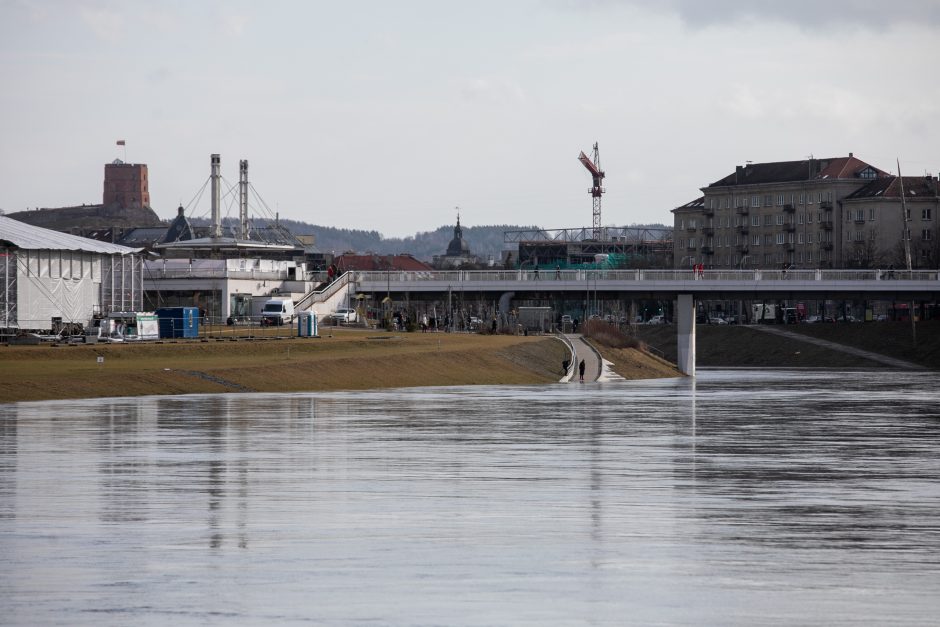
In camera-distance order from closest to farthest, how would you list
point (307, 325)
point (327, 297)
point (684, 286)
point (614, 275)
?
1. point (307, 325)
2. point (684, 286)
3. point (327, 297)
4. point (614, 275)

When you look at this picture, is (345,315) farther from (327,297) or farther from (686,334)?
(686,334)

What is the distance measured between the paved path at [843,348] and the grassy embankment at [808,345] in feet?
2.69

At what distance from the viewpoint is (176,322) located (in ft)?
339

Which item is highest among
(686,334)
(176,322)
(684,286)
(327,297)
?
(684,286)

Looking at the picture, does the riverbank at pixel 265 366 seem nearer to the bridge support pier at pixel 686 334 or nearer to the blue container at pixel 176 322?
the blue container at pixel 176 322

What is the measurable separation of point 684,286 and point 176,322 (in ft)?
188

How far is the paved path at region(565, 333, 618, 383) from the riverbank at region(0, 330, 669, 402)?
1.88m

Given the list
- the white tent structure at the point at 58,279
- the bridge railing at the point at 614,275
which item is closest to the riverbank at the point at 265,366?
the white tent structure at the point at 58,279

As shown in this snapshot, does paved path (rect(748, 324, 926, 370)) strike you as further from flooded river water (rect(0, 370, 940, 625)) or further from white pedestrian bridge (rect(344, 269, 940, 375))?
flooded river water (rect(0, 370, 940, 625))

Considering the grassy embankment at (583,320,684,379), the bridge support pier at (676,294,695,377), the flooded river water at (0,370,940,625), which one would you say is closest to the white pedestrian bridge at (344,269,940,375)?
the bridge support pier at (676,294,695,377)

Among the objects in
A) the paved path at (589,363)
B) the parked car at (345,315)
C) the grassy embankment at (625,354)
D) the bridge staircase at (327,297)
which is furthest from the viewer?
the bridge staircase at (327,297)

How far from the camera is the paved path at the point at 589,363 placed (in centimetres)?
11070

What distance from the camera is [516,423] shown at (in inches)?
2237

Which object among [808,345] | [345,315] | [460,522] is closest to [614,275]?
[345,315]
